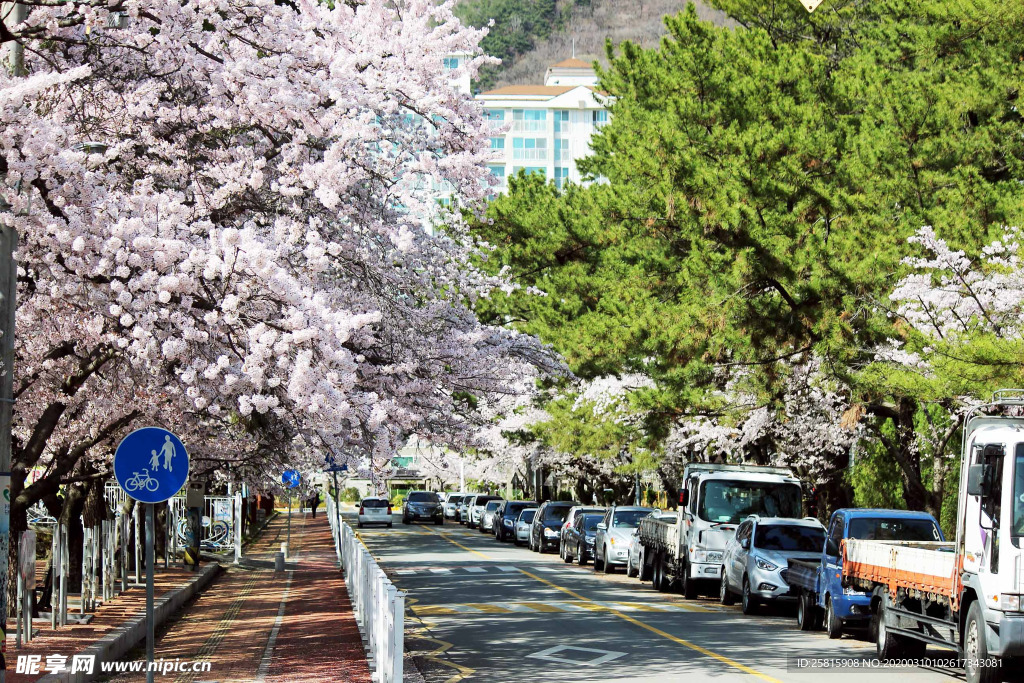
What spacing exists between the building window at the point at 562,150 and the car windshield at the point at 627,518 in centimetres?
10044

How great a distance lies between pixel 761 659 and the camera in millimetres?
16047

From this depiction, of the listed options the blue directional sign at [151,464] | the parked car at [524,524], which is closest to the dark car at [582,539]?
the parked car at [524,524]

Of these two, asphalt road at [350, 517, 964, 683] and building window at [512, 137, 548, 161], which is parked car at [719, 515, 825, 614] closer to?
asphalt road at [350, 517, 964, 683]

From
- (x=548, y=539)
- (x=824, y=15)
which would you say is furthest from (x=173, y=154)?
(x=548, y=539)

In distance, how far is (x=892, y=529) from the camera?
2016cm

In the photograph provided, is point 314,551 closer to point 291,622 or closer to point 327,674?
point 291,622

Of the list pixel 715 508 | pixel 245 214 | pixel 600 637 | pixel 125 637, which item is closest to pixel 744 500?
pixel 715 508

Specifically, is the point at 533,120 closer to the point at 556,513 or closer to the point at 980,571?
the point at 556,513

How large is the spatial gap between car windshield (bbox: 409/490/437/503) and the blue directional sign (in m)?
63.0

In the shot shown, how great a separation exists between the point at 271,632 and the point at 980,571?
1035 cm

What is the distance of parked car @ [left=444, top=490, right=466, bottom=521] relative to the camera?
254ft

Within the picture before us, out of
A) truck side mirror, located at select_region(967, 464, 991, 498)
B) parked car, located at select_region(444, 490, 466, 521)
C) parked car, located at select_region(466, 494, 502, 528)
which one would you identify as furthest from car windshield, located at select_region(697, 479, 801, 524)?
parked car, located at select_region(444, 490, 466, 521)

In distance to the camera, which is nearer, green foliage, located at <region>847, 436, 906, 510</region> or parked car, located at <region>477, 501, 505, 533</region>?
green foliage, located at <region>847, 436, 906, 510</region>

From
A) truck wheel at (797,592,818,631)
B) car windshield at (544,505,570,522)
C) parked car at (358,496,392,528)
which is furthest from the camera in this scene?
parked car at (358,496,392,528)
